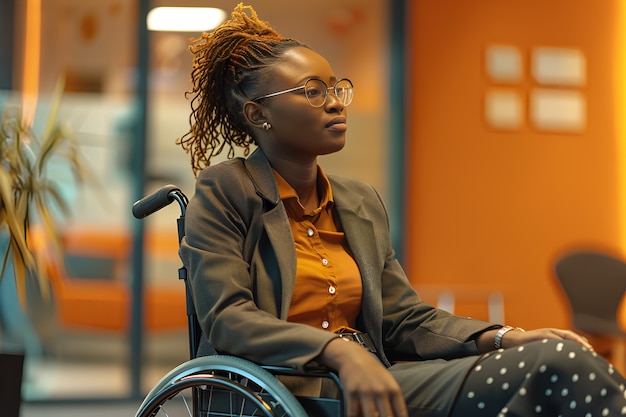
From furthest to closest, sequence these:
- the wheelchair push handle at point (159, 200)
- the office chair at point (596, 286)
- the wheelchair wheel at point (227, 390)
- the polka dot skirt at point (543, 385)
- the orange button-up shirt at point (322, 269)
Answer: the office chair at point (596, 286) → the wheelchair push handle at point (159, 200) → the orange button-up shirt at point (322, 269) → the wheelchair wheel at point (227, 390) → the polka dot skirt at point (543, 385)

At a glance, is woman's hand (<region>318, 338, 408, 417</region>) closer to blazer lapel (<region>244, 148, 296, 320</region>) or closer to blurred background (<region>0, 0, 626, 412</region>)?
blazer lapel (<region>244, 148, 296, 320</region>)

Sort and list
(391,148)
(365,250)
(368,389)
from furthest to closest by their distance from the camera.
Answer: (391,148) → (365,250) → (368,389)

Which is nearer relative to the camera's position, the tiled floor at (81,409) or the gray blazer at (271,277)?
the gray blazer at (271,277)

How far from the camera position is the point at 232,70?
2.19 m

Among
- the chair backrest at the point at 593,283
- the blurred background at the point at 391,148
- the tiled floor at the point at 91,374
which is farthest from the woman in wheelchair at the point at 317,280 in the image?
the tiled floor at the point at 91,374

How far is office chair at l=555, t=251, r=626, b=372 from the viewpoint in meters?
5.00

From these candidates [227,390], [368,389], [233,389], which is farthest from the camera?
[227,390]

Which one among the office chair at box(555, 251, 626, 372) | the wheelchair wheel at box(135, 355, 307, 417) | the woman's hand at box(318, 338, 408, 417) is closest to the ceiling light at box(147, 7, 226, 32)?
the office chair at box(555, 251, 626, 372)

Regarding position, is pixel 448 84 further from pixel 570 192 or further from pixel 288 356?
pixel 288 356

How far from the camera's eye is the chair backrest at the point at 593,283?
5.01m

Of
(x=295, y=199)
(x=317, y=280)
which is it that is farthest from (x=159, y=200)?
(x=317, y=280)

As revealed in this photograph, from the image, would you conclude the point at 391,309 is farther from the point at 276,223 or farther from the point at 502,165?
the point at 502,165

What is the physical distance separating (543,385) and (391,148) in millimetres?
4083

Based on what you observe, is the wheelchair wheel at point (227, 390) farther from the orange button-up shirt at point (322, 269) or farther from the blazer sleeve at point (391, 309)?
the blazer sleeve at point (391, 309)
